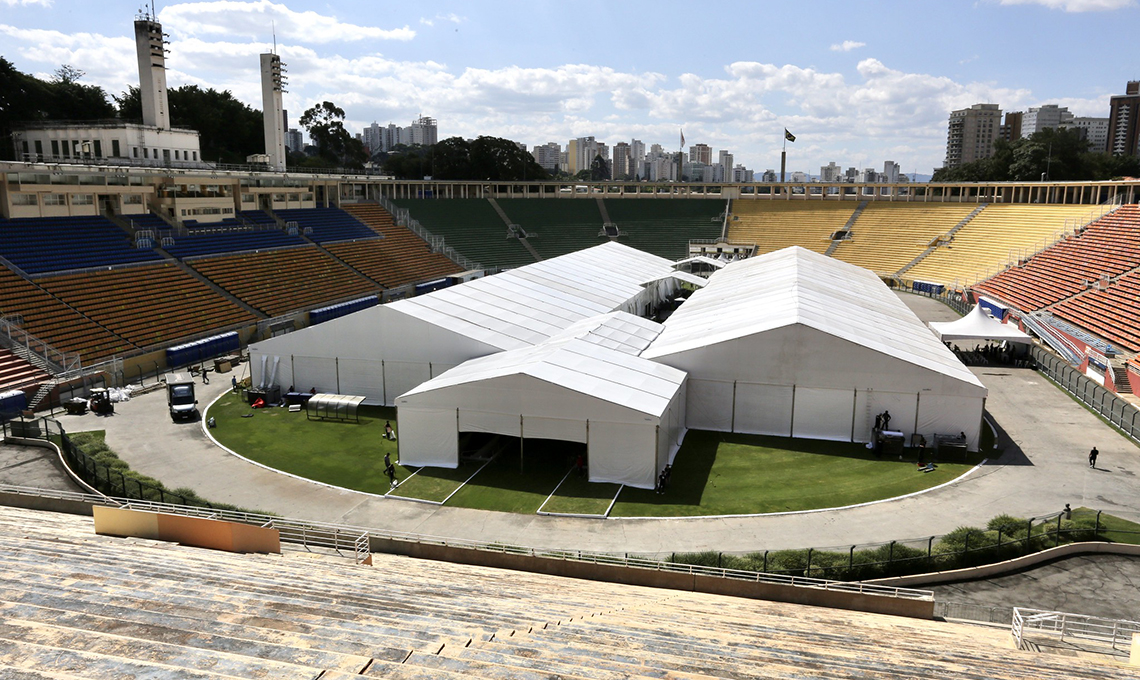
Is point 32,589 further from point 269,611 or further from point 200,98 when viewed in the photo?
point 200,98

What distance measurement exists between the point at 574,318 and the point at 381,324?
10570 millimetres

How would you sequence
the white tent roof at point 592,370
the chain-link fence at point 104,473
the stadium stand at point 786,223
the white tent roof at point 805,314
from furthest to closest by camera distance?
the stadium stand at point 786,223 → the white tent roof at point 805,314 → the white tent roof at point 592,370 → the chain-link fence at point 104,473

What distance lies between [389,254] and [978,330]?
45.4 m

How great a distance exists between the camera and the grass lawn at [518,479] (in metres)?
20.9

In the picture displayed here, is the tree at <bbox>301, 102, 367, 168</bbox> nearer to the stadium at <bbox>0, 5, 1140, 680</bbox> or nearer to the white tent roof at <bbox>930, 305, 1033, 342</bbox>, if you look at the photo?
the stadium at <bbox>0, 5, 1140, 680</bbox>

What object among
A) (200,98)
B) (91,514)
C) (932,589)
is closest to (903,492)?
(932,589)

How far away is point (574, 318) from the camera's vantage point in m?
36.1

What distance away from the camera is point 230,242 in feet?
165

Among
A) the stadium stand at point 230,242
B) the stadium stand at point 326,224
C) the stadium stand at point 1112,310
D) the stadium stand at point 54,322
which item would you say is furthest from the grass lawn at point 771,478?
the stadium stand at point 326,224

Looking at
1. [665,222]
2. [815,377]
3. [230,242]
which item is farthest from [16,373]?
[665,222]

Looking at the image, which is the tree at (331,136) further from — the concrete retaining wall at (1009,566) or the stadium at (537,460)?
the concrete retaining wall at (1009,566)

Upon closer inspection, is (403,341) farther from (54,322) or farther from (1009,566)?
(1009,566)

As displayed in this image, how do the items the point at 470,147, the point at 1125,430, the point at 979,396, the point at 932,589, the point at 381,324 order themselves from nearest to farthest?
the point at 932,589 < the point at 979,396 < the point at 1125,430 < the point at 381,324 < the point at 470,147

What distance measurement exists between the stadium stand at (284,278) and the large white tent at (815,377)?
28.3m
